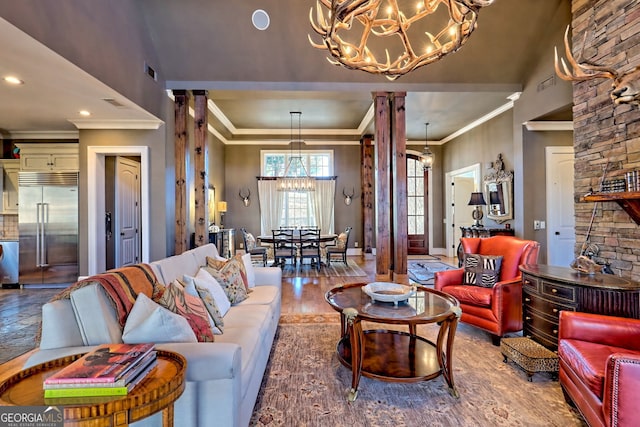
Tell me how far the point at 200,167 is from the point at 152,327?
3.81m

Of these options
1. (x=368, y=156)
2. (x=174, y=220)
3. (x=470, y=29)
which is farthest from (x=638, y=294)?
(x=368, y=156)

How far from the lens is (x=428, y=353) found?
2375mm

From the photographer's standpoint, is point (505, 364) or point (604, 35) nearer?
A: point (505, 364)

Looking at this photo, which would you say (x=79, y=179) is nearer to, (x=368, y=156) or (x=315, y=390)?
(x=315, y=390)

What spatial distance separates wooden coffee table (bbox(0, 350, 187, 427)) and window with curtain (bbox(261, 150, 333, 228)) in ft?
24.0

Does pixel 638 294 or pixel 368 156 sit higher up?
pixel 368 156

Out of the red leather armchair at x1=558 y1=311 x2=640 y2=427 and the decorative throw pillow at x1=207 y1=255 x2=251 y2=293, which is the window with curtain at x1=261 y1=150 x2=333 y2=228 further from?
the red leather armchair at x1=558 y1=311 x2=640 y2=427

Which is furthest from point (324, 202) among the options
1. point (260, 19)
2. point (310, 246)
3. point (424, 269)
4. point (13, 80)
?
point (13, 80)

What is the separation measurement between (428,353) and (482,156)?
5415 mm

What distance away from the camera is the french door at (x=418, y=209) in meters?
8.70

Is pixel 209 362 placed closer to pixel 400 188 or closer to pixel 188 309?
pixel 188 309

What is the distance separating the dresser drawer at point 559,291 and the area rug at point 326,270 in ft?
11.6

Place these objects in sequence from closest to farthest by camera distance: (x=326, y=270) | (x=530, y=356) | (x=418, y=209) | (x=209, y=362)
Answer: (x=209, y=362)
(x=530, y=356)
(x=326, y=270)
(x=418, y=209)

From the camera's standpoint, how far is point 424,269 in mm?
6465
